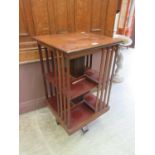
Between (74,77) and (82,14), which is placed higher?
(82,14)

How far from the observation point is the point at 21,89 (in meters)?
1.67

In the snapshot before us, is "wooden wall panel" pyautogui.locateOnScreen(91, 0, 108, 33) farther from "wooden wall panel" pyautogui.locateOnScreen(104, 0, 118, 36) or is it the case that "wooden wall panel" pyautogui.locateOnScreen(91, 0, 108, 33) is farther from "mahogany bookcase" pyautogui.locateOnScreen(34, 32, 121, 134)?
"mahogany bookcase" pyautogui.locateOnScreen(34, 32, 121, 134)

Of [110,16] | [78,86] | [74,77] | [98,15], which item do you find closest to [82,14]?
[98,15]

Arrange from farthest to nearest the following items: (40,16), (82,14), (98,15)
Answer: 1. (98,15)
2. (82,14)
3. (40,16)

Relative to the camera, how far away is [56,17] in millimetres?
1570

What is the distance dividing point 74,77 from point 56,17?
2.30ft

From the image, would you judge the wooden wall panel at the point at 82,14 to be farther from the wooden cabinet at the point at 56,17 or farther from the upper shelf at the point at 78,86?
the upper shelf at the point at 78,86

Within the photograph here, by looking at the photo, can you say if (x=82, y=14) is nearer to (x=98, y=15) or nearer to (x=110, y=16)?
(x=98, y=15)

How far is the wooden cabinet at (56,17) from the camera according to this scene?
1435 mm

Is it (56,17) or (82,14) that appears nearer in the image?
(56,17)

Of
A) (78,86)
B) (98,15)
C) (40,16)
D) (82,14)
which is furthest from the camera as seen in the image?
(98,15)

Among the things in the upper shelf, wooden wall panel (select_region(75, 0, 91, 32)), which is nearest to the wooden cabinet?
wooden wall panel (select_region(75, 0, 91, 32))

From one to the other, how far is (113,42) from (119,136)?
994 millimetres
